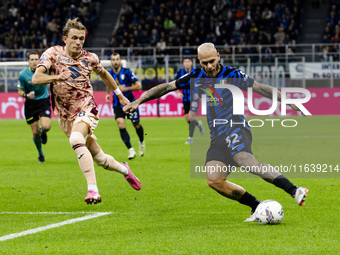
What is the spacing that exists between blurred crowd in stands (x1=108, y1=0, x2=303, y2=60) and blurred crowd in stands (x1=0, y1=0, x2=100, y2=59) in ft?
9.50

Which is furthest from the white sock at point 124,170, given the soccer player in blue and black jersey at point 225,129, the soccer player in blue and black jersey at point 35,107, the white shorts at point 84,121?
the soccer player in blue and black jersey at point 35,107

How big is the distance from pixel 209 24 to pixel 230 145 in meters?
30.0

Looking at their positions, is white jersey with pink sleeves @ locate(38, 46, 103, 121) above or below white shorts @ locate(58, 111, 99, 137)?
above

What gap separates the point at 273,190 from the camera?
10180 mm

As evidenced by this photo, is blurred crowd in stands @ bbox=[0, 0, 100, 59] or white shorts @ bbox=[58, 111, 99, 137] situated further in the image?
blurred crowd in stands @ bbox=[0, 0, 100, 59]

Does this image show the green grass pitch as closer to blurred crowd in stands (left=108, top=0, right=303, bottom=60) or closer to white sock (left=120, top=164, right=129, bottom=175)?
white sock (left=120, top=164, right=129, bottom=175)

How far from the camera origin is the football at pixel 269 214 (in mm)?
7176

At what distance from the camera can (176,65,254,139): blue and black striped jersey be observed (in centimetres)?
740

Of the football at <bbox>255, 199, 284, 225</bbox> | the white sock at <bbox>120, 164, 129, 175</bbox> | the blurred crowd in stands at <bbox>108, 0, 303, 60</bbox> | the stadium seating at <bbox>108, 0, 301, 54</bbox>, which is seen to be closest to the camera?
the football at <bbox>255, 199, 284, 225</bbox>

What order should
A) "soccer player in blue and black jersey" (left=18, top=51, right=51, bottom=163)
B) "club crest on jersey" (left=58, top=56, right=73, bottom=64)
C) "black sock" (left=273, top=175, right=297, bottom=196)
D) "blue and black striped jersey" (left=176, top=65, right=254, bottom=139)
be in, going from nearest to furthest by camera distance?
"black sock" (left=273, top=175, right=297, bottom=196), "blue and black striped jersey" (left=176, top=65, right=254, bottom=139), "club crest on jersey" (left=58, top=56, right=73, bottom=64), "soccer player in blue and black jersey" (left=18, top=51, right=51, bottom=163)

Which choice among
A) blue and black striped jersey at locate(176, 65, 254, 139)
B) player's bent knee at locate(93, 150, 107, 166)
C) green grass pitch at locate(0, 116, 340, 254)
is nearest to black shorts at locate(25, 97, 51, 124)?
green grass pitch at locate(0, 116, 340, 254)

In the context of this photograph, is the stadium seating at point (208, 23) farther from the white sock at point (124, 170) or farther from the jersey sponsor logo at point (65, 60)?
the jersey sponsor logo at point (65, 60)

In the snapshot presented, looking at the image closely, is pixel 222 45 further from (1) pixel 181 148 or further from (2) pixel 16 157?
(2) pixel 16 157

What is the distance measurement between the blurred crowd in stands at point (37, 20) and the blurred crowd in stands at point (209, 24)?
2896 millimetres
